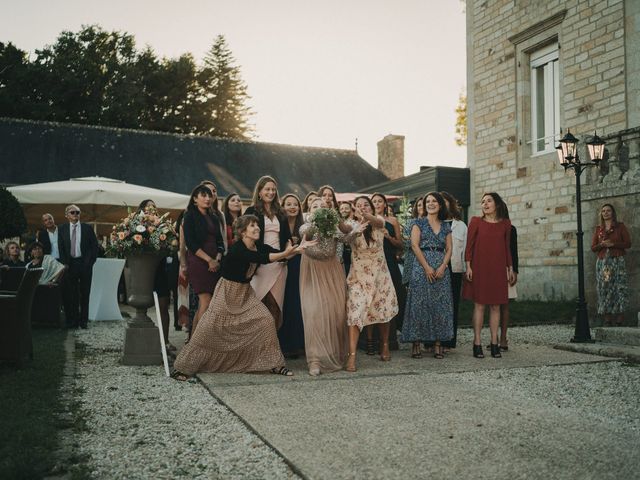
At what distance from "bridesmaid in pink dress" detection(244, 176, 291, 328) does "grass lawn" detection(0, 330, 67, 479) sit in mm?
2089

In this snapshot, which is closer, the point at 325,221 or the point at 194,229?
the point at 325,221

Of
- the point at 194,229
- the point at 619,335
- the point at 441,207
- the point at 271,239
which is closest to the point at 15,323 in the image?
the point at 194,229

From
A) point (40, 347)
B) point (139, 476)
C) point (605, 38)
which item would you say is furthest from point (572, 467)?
point (605, 38)

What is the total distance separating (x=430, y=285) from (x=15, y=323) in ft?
13.9

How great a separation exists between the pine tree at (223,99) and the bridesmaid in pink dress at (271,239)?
30292mm

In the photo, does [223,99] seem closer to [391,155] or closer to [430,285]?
[391,155]

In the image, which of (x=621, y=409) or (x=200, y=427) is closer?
(x=200, y=427)

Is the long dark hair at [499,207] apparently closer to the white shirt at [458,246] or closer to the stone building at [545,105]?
the white shirt at [458,246]

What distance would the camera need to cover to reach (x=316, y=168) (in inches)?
1185

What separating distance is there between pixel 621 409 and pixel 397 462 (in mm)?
2189

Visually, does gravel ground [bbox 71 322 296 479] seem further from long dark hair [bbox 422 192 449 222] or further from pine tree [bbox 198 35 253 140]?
pine tree [bbox 198 35 253 140]

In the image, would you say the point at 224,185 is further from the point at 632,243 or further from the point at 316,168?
the point at 632,243

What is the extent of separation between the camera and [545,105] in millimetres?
13562

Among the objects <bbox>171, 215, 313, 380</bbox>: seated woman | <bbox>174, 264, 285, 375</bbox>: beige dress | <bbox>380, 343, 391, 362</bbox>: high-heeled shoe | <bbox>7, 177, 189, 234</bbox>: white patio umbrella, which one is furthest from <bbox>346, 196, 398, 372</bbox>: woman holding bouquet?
<bbox>7, 177, 189, 234</bbox>: white patio umbrella
